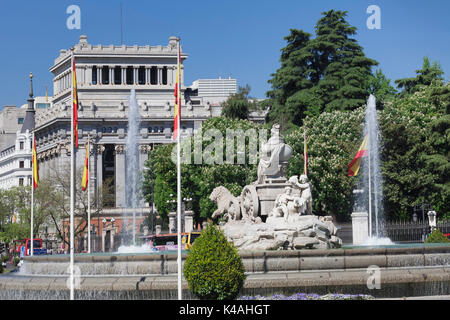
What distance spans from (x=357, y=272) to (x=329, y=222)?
579 centimetres

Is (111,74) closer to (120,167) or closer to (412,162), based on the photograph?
(120,167)

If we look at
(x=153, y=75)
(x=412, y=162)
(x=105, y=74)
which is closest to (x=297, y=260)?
(x=412, y=162)

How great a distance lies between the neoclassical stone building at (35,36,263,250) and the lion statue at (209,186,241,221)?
219 ft

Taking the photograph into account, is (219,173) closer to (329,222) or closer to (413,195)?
(413,195)

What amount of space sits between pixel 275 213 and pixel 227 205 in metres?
4.53

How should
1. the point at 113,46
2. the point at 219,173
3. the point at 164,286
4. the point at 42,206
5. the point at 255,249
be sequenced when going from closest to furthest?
the point at 164,286 < the point at 255,249 < the point at 219,173 < the point at 42,206 < the point at 113,46

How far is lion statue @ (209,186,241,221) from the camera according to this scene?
33.9 metres

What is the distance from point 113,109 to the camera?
122125 millimetres

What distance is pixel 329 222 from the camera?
31.1m

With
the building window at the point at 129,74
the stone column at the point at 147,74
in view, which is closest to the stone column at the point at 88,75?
the building window at the point at 129,74

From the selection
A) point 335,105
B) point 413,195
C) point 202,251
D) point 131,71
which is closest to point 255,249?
point 202,251

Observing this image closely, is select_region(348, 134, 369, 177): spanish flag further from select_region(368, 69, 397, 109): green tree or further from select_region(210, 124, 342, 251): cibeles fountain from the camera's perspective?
select_region(368, 69, 397, 109): green tree

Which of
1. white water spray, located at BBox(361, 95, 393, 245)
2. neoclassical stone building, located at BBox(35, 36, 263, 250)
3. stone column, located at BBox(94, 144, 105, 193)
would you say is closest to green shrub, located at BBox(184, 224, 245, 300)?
white water spray, located at BBox(361, 95, 393, 245)
